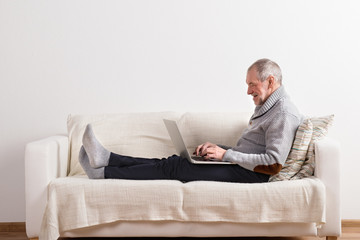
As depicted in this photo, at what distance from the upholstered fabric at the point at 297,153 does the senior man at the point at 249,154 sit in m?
0.04

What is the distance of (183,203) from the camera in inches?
96.5

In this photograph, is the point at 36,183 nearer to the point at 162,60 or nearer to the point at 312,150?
the point at 162,60

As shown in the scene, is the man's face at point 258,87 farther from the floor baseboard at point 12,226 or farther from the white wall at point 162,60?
the floor baseboard at point 12,226

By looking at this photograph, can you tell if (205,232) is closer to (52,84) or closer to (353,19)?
(52,84)

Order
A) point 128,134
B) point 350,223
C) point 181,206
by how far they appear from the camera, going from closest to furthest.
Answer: point 181,206
point 128,134
point 350,223

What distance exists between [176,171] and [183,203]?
0.83 feet

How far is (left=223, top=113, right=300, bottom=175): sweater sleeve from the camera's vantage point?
2471 millimetres

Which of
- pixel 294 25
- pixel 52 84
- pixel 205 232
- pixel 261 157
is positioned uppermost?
pixel 294 25

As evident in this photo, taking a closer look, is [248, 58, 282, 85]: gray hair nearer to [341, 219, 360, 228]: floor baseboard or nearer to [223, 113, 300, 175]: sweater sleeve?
[223, 113, 300, 175]: sweater sleeve

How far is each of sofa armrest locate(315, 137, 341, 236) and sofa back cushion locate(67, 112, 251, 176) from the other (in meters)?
0.68

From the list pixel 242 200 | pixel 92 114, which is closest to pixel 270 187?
pixel 242 200

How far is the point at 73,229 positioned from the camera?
2488mm

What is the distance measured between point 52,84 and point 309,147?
1.83m

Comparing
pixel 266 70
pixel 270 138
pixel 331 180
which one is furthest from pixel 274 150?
pixel 266 70
